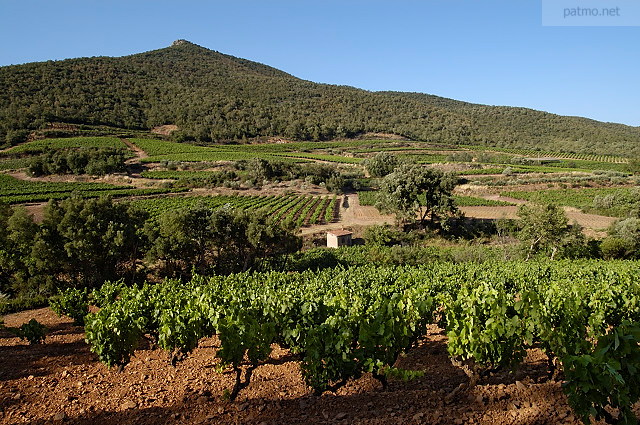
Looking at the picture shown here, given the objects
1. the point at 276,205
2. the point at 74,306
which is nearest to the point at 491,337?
the point at 74,306

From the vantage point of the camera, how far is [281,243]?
92.8 feet

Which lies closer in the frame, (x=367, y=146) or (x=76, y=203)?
(x=76, y=203)

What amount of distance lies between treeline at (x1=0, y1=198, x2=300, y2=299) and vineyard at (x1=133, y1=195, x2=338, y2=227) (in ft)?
55.9

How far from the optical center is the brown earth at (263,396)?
6.25m

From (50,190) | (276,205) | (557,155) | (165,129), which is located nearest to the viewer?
(276,205)

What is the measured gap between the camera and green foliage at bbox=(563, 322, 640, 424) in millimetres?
4777

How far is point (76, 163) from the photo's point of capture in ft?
239

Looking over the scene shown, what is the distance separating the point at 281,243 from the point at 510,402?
2289 centimetres

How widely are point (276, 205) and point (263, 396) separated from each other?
4796cm

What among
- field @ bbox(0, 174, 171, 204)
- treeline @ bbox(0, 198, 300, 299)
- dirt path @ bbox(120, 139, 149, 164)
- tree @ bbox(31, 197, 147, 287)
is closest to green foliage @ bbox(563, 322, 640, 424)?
treeline @ bbox(0, 198, 300, 299)

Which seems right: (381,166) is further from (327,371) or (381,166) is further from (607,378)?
(607,378)

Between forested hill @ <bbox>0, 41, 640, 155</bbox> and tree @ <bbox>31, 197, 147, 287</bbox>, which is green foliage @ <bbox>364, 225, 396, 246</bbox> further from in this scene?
forested hill @ <bbox>0, 41, 640, 155</bbox>

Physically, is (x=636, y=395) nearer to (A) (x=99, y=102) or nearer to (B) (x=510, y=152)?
(B) (x=510, y=152)

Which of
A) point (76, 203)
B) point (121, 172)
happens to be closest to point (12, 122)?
point (121, 172)
